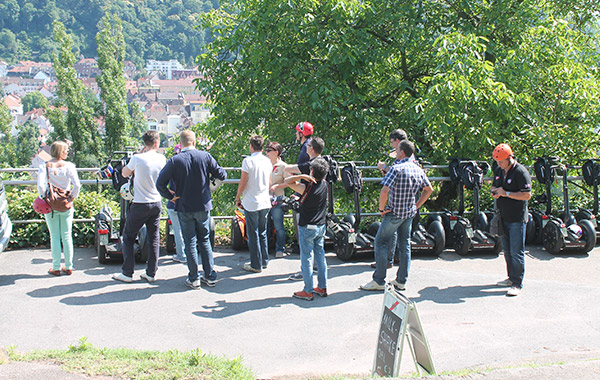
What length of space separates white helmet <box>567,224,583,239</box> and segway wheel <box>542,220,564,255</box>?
10.1 inches

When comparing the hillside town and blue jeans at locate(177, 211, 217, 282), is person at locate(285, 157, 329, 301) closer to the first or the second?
blue jeans at locate(177, 211, 217, 282)

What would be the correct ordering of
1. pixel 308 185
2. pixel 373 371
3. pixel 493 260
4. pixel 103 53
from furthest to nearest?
pixel 103 53 → pixel 493 260 → pixel 308 185 → pixel 373 371

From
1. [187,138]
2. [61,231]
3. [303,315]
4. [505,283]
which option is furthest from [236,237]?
[505,283]

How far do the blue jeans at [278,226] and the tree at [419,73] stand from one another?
3015 millimetres

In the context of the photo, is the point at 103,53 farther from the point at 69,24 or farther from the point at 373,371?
the point at 69,24

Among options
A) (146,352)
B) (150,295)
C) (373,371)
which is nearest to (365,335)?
(373,371)

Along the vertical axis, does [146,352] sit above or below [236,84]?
below

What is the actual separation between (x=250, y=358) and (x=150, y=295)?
208cm

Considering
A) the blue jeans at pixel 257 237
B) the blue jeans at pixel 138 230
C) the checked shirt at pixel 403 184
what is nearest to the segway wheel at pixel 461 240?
the checked shirt at pixel 403 184

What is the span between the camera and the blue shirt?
694 cm

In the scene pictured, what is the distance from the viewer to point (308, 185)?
678 centimetres

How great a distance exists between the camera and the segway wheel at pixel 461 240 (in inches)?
340

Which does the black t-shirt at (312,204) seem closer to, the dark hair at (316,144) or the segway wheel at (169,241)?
the dark hair at (316,144)

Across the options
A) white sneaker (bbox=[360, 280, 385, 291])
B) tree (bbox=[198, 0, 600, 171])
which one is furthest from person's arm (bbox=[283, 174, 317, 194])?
tree (bbox=[198, 0, 600, 171])
